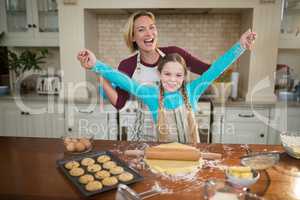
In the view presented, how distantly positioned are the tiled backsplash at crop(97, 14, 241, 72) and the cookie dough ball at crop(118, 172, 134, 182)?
209 centimetres

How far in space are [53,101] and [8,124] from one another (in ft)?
1.93

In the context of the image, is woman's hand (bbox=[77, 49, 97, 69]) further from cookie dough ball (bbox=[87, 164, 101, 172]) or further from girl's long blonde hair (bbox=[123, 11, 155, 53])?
cookie dough ball (bbox=[87, 164, 101, 172])

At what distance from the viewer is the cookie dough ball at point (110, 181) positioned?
1057 mm

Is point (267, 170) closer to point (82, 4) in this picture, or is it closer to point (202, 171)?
point (202, 171)

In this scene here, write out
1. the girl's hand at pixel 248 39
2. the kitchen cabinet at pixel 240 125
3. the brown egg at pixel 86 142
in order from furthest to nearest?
the kitchen cabinet at pixel 240 125, the girl's hand at pixel 248 39, the brown egg at pixel 86 142

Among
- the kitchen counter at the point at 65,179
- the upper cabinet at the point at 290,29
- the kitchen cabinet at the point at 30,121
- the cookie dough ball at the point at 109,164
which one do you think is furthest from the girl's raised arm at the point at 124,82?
the upper cabinet at the point at 290,29

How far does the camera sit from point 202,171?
1.18 meters

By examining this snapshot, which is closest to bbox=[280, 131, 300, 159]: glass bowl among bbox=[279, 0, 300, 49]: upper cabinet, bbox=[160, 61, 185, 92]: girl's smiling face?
bbox=[160, 61, 185, 92]: girl's smiling face

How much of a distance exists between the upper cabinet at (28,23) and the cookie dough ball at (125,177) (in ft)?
7.35

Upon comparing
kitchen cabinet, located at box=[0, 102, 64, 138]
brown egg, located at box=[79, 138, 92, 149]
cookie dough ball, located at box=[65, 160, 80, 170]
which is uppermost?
brown egg, located at box=[79, 138, 92, 149]

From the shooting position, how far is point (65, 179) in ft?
3.67

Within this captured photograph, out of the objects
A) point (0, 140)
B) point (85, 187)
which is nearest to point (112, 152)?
point (85, 187)

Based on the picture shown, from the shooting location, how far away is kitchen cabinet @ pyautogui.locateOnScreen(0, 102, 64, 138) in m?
2.86

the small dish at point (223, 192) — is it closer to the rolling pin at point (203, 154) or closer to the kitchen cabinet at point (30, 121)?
the rolling pin at point (203, 154)
